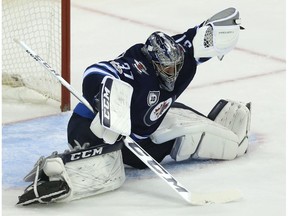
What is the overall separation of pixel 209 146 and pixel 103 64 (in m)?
0.46

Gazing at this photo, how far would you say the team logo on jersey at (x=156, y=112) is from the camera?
331 cm

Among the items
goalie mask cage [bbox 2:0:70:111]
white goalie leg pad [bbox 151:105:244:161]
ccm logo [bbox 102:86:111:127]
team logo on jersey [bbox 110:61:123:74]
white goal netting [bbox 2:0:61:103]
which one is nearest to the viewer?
ccm logo [bbox 102:86:111:127]

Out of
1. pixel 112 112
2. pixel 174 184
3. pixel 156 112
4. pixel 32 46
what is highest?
pixel 112 112

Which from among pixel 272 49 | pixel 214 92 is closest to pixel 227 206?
pixel 214 92

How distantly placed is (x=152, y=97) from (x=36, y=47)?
1382mm

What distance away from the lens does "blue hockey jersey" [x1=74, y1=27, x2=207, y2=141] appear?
126 inches

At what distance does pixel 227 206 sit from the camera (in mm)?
3084

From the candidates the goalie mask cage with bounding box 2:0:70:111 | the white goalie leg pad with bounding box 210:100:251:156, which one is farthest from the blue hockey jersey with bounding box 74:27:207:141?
the goalie mask cage with bounding box 2:0:70:111

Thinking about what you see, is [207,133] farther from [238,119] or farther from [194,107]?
[194,107]

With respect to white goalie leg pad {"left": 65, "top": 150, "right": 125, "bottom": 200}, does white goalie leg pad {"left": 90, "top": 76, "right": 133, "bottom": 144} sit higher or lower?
higher

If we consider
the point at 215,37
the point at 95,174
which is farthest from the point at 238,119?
the point at 95,174

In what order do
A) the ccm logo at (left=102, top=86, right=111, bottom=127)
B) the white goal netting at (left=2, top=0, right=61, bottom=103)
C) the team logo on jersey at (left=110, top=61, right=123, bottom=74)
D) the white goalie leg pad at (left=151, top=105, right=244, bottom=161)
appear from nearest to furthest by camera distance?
the ccm logo at (left=102, top=86, right=111, bottom=127)
the team logo on jersey at (left=110, top=61, right=123, bottom=74)
the white goalie leg pad at (left=151, top=105, right=244, bottom=161)
the white goal netting at (left=2, top=0, right=61, bottom=103)

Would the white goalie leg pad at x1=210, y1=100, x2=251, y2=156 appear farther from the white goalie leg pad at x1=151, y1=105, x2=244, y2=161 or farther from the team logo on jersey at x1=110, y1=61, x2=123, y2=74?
the team logo on jersey at x1=110, y1=61, x2=123, y2=74

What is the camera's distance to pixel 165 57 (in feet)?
10.6
